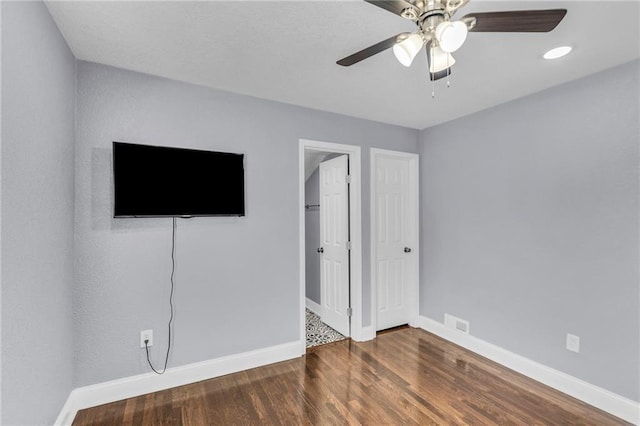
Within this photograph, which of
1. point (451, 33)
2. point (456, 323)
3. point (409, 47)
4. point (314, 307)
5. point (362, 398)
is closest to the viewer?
point (451, 33)

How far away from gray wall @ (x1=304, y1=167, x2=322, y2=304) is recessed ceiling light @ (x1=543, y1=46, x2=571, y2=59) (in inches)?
105

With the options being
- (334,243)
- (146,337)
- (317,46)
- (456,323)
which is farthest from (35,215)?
(456,323)

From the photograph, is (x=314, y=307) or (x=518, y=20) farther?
(x=314, y=307)

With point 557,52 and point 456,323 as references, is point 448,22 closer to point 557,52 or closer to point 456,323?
point 557,52

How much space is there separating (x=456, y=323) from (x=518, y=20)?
2.92 m

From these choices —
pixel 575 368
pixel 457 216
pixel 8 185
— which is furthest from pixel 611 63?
pixel 8 185

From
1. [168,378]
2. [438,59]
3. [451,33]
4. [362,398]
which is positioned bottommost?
[362,398]

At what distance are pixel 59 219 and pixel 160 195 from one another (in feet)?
2.05

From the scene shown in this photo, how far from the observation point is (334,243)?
11.8ft

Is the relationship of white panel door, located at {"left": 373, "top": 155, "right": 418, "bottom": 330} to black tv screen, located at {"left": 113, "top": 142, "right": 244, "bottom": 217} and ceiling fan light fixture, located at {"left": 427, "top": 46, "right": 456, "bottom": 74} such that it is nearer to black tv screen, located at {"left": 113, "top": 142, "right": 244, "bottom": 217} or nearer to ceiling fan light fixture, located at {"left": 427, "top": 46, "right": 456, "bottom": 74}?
black tv screen, located at {"left": 113, "top": 142, "right": 244, "bottom": 217}

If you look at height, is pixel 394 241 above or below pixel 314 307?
above

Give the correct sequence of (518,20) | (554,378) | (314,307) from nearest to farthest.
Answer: (518,20), (554,378), (314,307)

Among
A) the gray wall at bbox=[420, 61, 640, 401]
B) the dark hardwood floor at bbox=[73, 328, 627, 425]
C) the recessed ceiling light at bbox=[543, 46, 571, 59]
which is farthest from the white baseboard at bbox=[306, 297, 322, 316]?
the recessed ceiling light at bbox=[543, 46, 571, 59]

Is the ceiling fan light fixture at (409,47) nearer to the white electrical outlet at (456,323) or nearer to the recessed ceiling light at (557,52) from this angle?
the recessed ceiling light at (557,52)
